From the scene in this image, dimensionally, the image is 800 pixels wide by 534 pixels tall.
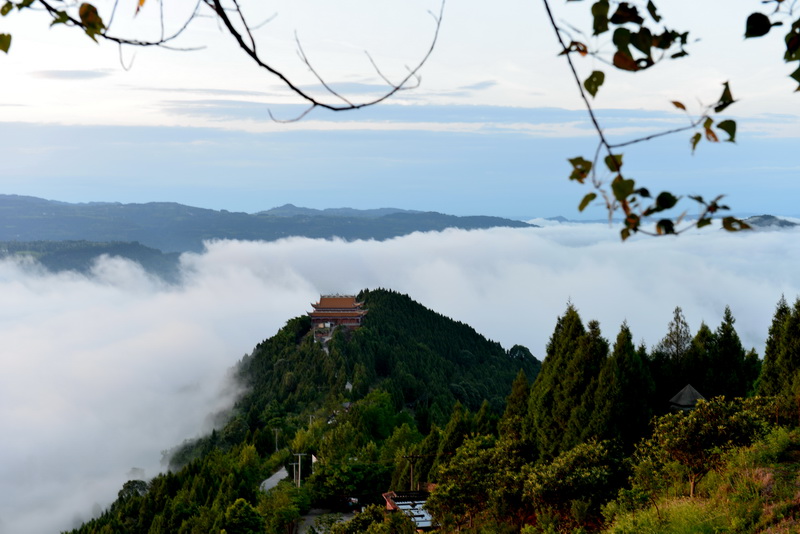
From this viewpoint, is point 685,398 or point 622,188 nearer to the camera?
point 622,188

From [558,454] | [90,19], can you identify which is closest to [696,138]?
[90,19]

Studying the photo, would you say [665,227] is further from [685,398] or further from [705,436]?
[685,398]

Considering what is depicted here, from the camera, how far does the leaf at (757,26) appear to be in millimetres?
1985

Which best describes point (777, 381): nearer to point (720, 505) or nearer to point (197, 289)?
point (720, 505)

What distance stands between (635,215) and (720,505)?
7628 mm

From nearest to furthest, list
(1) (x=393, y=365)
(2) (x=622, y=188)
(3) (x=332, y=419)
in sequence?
(2) (x=622, y=188) → (3) (x=332, y=419) → (1) (x=393, y=365)

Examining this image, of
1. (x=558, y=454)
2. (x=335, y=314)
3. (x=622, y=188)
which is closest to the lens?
(x=622, y=188)

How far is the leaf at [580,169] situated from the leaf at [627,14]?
15.7 inches

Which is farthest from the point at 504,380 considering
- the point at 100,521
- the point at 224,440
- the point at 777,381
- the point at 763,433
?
the point at 763,433

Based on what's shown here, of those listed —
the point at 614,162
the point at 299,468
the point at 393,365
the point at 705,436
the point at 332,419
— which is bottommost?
the point at 332,419

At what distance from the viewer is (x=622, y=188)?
6.35 ft

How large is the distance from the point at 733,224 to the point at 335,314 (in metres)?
42.5

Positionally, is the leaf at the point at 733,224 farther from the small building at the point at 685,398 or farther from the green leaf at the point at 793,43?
the small building at the point at 685,398

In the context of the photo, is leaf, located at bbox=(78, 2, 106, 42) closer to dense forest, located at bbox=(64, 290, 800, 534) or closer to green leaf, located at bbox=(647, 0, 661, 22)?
green leaf, located at bbox=(647, 0, 661, 22)
